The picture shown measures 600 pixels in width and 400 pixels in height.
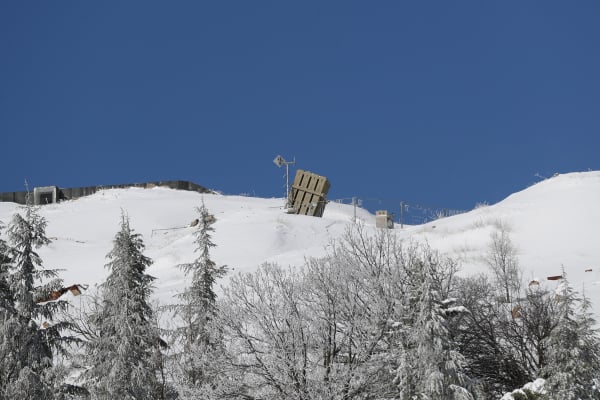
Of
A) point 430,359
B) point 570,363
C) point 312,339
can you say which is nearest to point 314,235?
point 312,339

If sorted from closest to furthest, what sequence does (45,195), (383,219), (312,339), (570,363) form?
(570,363) < (312,339) < (383,219) < (45,195)

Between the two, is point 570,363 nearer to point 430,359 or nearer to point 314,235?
point 430,359

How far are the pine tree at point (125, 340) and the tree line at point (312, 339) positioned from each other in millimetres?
36

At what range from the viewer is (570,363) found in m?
15.0

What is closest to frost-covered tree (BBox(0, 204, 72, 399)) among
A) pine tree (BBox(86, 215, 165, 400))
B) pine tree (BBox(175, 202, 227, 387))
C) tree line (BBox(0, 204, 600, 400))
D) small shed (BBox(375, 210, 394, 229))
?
tree line (BBox(0, 204, 600, 400))

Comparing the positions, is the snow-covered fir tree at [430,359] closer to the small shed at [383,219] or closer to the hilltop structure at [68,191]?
the small shed at [383,219]

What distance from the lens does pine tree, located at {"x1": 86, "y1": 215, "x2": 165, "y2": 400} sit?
2005cm

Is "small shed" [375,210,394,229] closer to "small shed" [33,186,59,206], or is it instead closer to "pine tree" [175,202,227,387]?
"pine tree" [175,202,227,387]

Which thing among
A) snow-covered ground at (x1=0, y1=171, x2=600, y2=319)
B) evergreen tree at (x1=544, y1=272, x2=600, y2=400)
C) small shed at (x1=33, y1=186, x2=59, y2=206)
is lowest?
evergreen tree at (x1=544, y1=272, x2=600, y2=400)

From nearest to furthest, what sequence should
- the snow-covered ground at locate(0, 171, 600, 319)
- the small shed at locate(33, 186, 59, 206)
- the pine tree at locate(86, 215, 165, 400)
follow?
1. the pine tree at locate(86, 215, 165, 400)
2. the snow-covered ground at locate(0, 171, 600, 319)
3. the small shed at locate(33, 186, 59, 206)

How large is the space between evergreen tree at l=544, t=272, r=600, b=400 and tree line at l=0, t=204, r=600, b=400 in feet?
0.20

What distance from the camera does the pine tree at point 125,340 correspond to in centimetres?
2005

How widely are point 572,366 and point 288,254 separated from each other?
78.5 ft

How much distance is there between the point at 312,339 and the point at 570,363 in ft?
20.8
